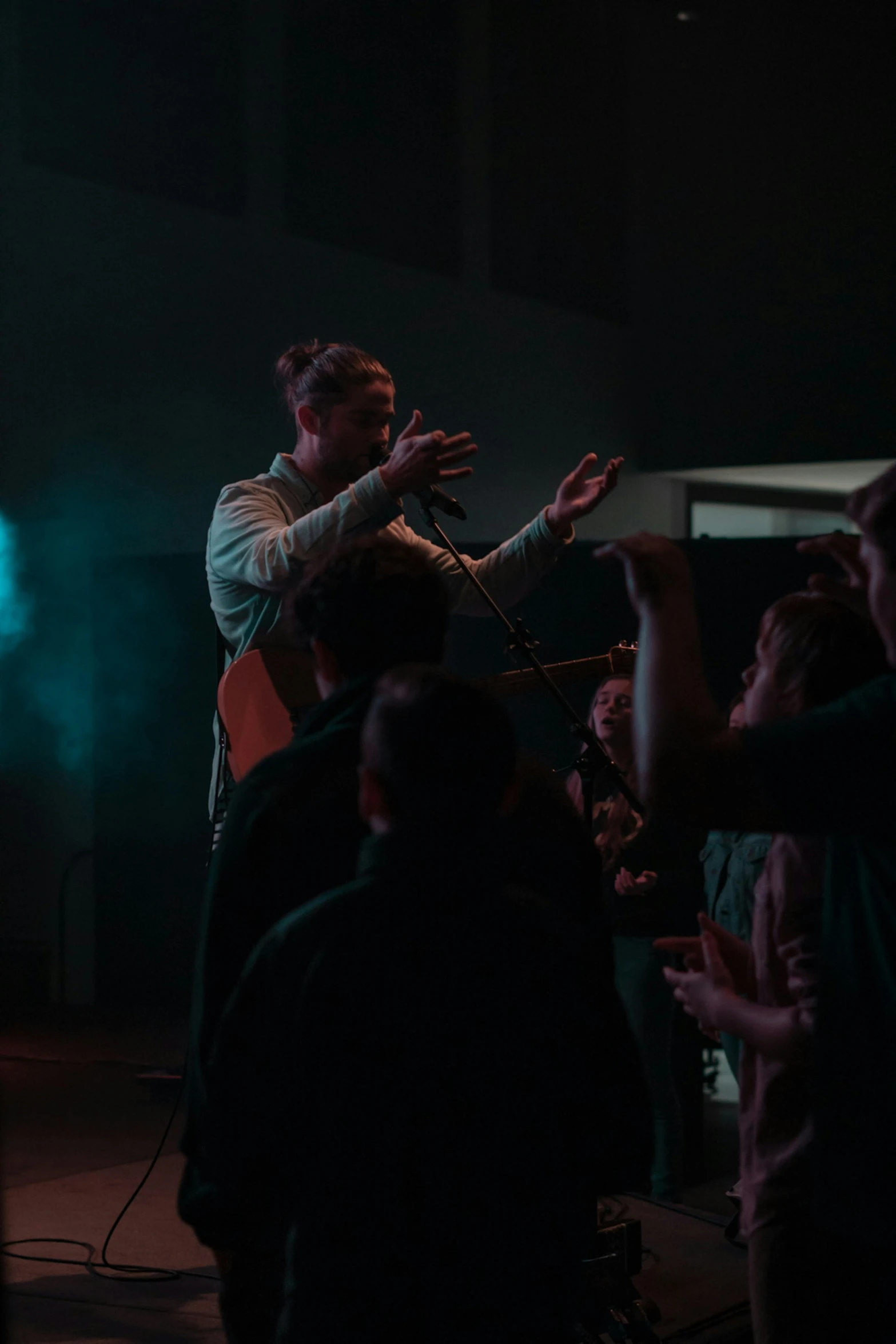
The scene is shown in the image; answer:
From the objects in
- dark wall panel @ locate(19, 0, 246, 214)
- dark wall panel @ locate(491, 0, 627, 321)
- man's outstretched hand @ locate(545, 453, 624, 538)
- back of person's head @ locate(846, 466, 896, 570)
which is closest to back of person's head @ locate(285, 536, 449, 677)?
back of person's head @ locate(846, 466, 896, 570)

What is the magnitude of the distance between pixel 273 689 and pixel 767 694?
958mm

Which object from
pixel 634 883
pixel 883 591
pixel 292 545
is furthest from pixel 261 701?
pixel 634 883

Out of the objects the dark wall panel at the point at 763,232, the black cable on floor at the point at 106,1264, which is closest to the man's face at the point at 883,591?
the black cable on floor at the point at 106,1264

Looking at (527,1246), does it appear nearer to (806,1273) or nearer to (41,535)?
(806,1273)

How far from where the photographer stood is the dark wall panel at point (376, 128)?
7590 mm

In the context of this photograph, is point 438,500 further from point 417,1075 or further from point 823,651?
point 417,1075

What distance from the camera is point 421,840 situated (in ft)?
4.60

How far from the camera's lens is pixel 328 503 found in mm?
2625

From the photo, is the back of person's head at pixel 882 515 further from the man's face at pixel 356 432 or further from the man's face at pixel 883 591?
the man's face at pixel 356 432

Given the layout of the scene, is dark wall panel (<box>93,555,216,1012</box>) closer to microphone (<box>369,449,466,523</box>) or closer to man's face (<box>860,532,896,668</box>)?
microphone (<box>369,449,466,523</box>)

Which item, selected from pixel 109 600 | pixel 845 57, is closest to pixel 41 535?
pixel 109 600

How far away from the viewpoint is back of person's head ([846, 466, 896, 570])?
55.6 inches

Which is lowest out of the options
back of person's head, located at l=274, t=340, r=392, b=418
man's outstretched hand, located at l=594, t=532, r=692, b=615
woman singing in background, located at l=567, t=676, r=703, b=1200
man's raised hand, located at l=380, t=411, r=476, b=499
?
woman singing in background, located at l=567, t=676, r=703, b=1200

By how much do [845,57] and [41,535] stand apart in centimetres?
554
